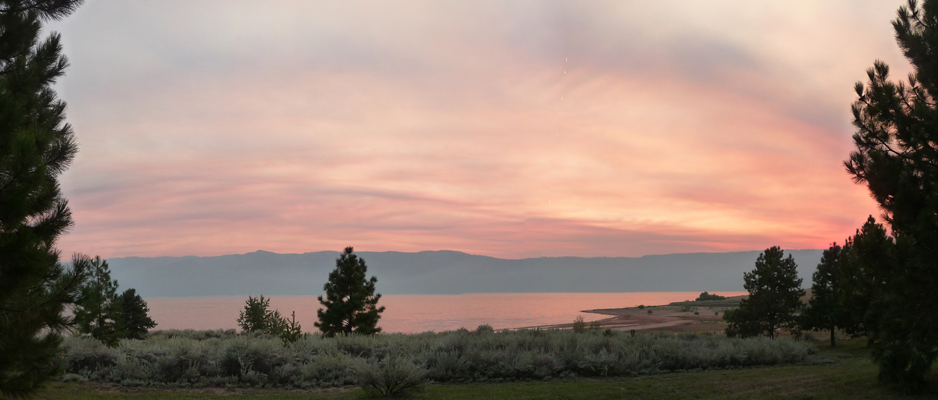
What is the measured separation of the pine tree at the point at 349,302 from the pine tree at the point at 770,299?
20872 millimetres

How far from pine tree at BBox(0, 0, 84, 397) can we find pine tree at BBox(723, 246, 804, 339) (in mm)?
28449

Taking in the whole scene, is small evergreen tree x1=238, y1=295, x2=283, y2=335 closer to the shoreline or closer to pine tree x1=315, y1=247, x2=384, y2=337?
pine tree x1=315, y1=247, x2=384, y2=337

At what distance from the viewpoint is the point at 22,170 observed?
22.9 ft

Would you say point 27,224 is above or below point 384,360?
above

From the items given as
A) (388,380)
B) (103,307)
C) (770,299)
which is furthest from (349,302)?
(770,299)

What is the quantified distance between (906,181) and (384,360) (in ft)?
40.9

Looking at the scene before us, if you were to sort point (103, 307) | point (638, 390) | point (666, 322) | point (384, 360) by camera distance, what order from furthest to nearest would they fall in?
point (666, 322) → point (103, 307) → point (384, 360) → point (638, 390)

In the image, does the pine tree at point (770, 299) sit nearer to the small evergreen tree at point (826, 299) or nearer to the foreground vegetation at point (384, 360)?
the small evergreen tree at point (826, 299)

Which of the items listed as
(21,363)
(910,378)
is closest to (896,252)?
(910,378)

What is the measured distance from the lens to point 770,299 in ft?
90.8

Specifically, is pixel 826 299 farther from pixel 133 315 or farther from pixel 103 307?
pixel 133 315

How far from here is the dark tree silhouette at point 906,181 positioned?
9898 mm

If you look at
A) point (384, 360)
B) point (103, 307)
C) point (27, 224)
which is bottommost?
point (384, 360)

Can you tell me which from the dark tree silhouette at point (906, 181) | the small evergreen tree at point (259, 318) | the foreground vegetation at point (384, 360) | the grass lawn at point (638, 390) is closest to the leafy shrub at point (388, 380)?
the foreground vegetation at point (384, 360)
